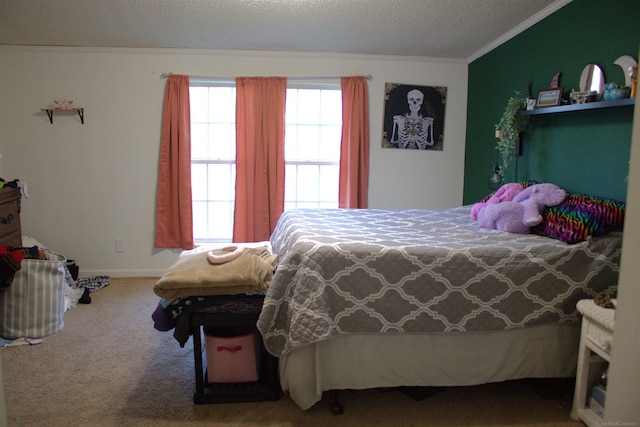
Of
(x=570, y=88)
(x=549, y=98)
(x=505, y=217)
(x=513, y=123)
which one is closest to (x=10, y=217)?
(x=505, y=217)

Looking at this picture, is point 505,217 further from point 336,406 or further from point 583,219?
point 336,406

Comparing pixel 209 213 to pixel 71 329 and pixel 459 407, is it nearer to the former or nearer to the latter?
pixel 71 329

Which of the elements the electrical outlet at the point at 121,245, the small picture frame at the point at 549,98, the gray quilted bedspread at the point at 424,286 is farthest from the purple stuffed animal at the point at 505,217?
the electrical outlet at the point at 121,245

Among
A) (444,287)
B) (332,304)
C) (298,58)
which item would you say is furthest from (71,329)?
(298,58)

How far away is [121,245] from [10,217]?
3.40 feet

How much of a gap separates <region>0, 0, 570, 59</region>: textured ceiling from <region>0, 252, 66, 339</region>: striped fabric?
1759 mm

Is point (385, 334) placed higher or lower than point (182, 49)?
lower

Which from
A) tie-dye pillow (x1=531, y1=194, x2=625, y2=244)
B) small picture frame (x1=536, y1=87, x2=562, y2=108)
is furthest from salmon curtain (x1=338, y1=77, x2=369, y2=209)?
tie-dye pillow (x1=531, y1=194, x2=625, y2=244)

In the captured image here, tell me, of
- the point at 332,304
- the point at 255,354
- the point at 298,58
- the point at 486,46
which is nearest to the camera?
the point at 332,304

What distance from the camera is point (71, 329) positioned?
→ 3.04m

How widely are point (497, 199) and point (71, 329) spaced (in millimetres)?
2974

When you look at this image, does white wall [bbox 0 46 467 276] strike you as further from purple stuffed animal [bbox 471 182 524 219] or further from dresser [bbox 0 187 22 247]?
purple stuffed animal [bbox 471 182 524 219]

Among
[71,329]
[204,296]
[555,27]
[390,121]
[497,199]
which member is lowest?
[71,329]

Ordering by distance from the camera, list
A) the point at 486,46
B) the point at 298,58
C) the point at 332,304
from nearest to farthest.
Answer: the point at 332,304, the point at 486,46, the point at 298,58
